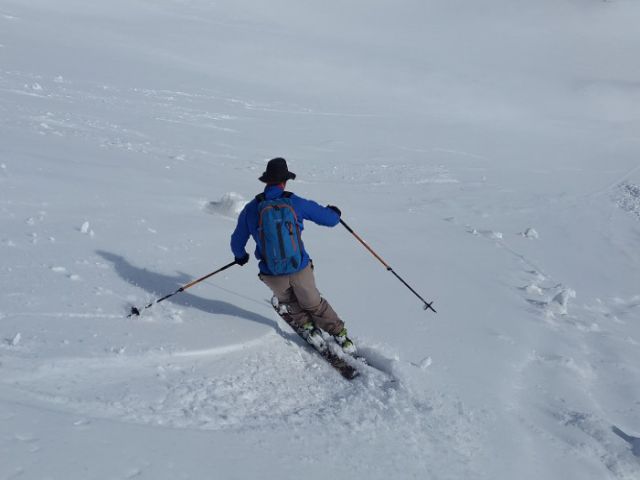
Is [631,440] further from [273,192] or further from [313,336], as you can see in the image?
[273,192]

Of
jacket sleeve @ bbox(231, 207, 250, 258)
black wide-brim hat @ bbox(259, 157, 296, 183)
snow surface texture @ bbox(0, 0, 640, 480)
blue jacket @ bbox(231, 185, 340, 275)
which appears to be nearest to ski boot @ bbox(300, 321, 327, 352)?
snow surface texture @ bbox(0, 0, 640, 480)

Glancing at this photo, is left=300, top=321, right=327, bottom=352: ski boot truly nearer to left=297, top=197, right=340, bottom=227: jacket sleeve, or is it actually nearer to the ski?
the ski

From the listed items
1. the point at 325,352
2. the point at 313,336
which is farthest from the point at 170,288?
the point at 325,352

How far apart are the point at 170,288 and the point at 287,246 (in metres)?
1.42

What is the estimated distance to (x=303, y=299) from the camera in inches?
209

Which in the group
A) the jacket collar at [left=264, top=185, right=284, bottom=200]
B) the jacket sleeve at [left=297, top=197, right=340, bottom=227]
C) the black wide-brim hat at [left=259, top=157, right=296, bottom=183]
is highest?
the black wide-brim hat at [left=259, top=157, right=296, bottom=183]

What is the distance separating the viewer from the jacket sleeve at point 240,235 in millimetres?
5282

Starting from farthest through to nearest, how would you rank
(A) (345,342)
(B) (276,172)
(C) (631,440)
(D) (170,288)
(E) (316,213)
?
(D) (170,288) < (A) (345,342) < (E) (316,213) < (B) (276,172) < (C) (631,440)

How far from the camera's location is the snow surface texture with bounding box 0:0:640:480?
3.79 metres

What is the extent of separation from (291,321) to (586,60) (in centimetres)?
3957

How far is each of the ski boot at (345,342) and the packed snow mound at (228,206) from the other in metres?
3.25

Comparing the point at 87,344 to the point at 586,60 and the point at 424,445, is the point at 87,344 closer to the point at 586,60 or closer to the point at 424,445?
the point at 424,445

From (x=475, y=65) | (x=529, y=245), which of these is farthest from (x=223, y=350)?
(x=475, y=65)

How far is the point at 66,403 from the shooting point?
367 centimetres
